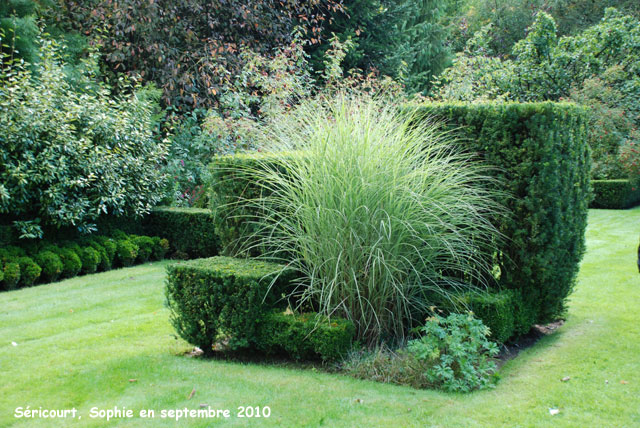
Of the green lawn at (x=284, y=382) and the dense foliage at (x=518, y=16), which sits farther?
the dense foliage at (x=518, y=16)

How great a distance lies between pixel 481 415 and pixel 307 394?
1.09m

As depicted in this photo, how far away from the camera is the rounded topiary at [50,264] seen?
7453 millimetres

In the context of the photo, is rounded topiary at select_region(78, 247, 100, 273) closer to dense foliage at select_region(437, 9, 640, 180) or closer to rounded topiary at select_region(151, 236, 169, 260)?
rounded topiary at select_region(151, 236, 169, 260)

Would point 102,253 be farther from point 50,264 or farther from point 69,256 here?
point 50,264

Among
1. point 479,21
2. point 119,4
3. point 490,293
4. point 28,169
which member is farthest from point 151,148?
point 479,21

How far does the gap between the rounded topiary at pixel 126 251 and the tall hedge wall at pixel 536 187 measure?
602 cm

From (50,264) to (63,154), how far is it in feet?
5.47

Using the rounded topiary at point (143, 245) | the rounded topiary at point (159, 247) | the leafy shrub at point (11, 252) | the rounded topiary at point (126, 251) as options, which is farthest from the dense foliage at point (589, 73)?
the leafy shrub at point (11, 252)

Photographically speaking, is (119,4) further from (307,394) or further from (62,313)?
(307,394)

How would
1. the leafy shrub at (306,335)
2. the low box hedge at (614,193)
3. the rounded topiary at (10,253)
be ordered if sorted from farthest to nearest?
the low box hedge at (614,193) < the rounded topiary at (10,253) < the leafy shrub at (306,335)

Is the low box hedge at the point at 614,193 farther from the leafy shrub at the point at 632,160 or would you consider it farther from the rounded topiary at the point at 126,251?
the rounded topiary at the point at 126,251

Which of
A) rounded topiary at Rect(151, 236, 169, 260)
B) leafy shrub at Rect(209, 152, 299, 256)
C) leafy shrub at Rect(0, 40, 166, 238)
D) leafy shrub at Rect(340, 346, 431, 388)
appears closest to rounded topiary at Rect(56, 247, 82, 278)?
leafy shrub at Rect(0, 40, 166, 238)

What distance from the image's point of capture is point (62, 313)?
5.71 metres

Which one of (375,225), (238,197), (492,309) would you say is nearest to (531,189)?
(492,309)
